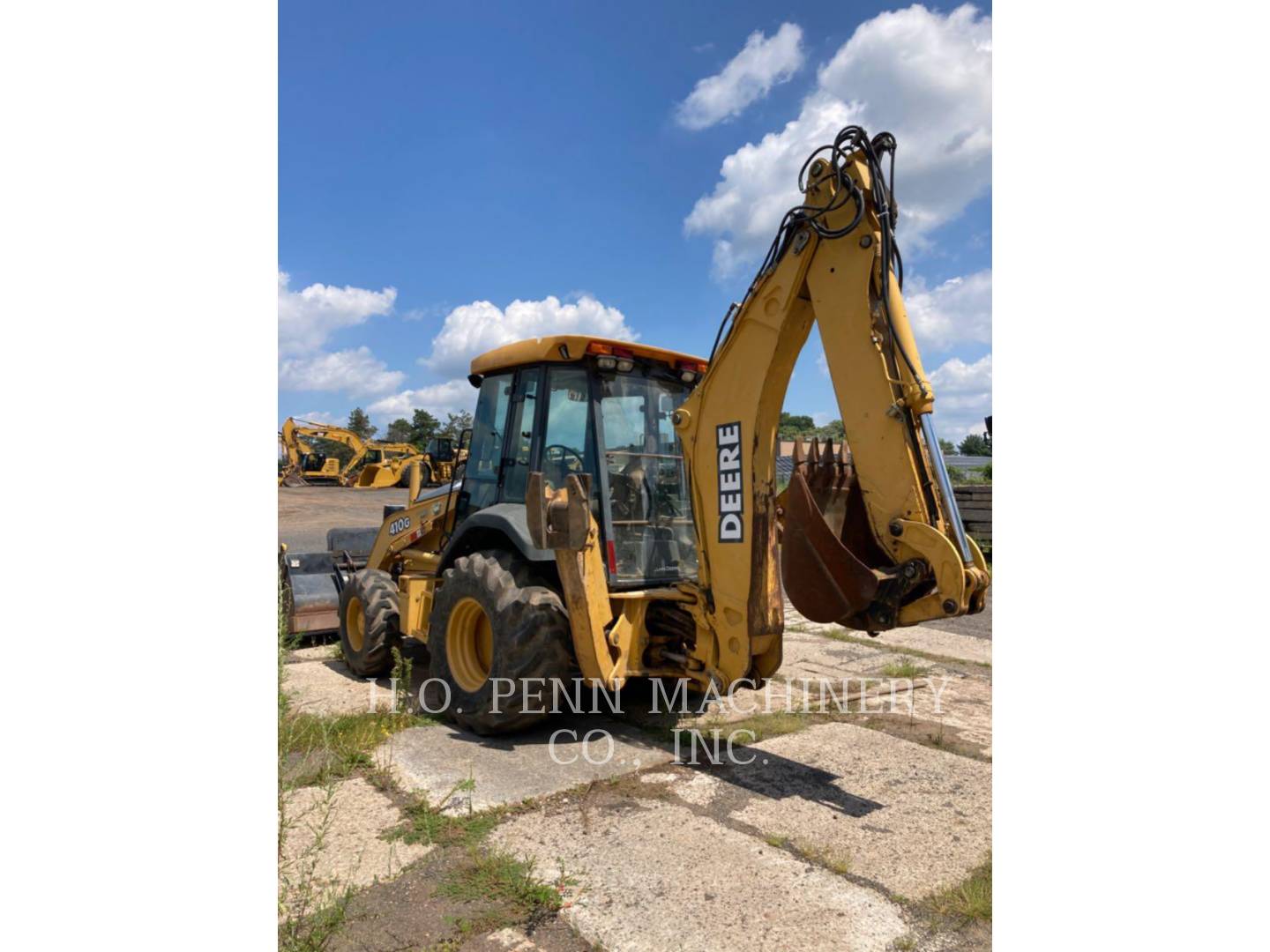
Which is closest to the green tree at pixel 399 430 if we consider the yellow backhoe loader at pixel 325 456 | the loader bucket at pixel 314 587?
the yellow backhoe loader at pixel 325 456

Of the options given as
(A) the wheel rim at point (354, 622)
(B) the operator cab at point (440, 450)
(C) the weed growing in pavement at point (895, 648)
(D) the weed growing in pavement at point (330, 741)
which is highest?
(B) the operator cab at point (440, 450)

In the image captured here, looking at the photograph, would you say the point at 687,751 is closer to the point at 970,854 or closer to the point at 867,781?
the point at 867,781

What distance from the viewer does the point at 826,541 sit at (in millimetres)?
3725

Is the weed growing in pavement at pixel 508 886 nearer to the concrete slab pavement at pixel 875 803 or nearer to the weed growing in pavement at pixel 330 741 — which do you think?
the concrete slab pavement at pixel 875 803

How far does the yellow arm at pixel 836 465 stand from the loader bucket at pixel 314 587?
14.3ft

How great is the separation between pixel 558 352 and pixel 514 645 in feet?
5.99

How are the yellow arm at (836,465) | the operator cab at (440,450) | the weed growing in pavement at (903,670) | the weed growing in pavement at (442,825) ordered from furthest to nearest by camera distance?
the weed growing in pavement at (903,670) < the operator cab at (440,450) < the yellow arm at (836,465) < the weed growing in pavement at (442,825)

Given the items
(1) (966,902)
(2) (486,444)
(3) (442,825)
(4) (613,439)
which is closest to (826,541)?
(1) (966,902)

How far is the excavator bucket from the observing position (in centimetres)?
362

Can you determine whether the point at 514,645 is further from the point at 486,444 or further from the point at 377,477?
the point at 377,477

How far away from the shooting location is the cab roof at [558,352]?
15.9 ft

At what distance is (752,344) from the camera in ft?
13.2

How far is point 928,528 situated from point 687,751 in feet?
6.27

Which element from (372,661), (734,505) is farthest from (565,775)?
(372,661)
